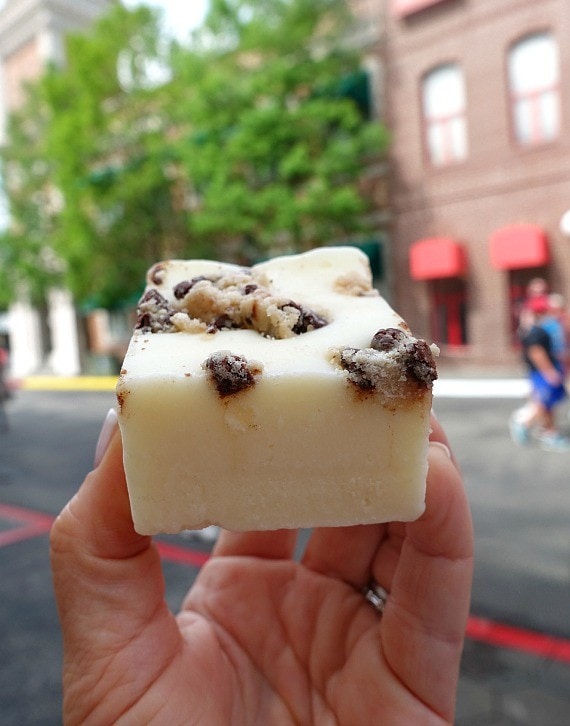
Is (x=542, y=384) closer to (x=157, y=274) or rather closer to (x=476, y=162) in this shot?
(x=157, y=274)

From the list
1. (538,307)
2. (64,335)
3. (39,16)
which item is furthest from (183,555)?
(39,16)

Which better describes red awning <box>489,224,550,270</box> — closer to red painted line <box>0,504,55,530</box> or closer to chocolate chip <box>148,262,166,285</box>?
red painted line <box>0,504,55,530</box>

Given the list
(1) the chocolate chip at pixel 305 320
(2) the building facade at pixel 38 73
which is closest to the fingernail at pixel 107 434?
(1) the chocolate chip at pixel 305 320

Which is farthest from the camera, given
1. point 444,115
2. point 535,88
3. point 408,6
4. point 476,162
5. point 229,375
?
point 444,115

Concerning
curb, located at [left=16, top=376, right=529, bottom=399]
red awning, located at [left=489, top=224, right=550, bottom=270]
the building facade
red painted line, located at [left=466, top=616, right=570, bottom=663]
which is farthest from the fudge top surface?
the building facade

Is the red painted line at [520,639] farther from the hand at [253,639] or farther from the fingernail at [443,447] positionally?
the fingernail at [443,447]

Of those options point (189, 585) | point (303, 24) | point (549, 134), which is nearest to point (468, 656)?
point (189, 585)
